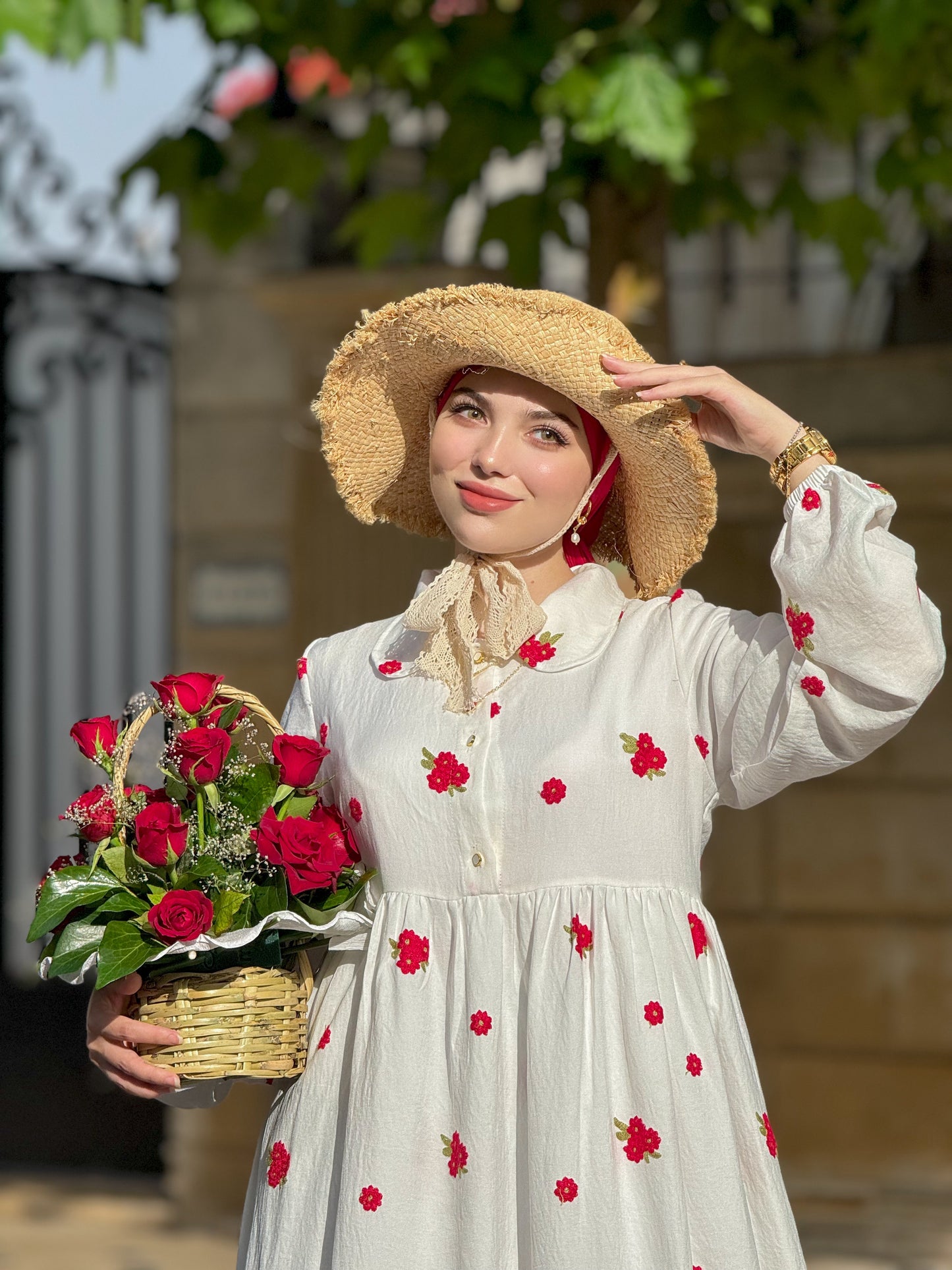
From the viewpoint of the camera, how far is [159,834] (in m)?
1.93

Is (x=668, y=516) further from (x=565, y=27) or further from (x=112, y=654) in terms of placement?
(x=112, y=654)

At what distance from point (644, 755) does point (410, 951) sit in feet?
1.31

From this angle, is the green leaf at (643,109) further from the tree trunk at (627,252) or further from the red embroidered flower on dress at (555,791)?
the red embroidered flower on dress at (555,791)

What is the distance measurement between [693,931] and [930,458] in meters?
3.21

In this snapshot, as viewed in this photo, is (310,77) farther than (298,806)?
Yes

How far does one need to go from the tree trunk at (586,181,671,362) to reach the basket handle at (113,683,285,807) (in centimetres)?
209

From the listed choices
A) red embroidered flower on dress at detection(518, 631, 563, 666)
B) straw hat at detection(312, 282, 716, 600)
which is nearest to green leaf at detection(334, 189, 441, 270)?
straw hat at detection(312, 282, 716, 600)

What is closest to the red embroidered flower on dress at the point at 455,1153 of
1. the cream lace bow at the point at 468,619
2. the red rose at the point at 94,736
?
the cream lace bow at the point at 468,619

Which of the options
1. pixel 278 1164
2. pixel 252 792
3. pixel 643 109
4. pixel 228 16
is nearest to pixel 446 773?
pixel 252 792

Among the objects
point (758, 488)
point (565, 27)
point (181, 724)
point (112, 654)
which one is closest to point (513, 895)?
point (181, 724)

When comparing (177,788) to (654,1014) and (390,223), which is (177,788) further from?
(390,223)

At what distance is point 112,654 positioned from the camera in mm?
5883

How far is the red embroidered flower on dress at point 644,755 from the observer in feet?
6.57

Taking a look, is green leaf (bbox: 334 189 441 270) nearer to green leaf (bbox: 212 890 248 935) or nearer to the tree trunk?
the tree trunk
